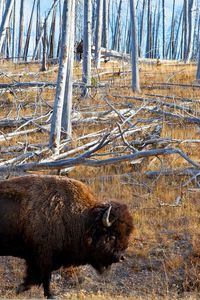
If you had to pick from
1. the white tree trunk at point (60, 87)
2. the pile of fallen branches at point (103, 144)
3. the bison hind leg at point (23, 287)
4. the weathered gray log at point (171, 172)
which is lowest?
the bison hind leg at point (23, 287)

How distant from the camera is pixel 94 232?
6023 millimetres

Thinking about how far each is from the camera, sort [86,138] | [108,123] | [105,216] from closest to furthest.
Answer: [105,216], [86,138], [108,123]

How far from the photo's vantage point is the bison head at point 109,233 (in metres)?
5.90

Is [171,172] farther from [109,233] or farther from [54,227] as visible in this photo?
[54,227]

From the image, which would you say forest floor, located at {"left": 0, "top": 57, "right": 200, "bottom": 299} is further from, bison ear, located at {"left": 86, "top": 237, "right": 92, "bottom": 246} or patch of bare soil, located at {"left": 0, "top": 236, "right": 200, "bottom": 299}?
bison ear, located at {"left": 86, "top": 237, "right": 92, "bottom": 246}

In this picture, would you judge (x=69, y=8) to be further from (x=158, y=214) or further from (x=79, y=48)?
(x=79, y=48)

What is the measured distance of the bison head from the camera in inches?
232

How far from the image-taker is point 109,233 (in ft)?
19.5

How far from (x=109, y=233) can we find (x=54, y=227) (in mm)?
628

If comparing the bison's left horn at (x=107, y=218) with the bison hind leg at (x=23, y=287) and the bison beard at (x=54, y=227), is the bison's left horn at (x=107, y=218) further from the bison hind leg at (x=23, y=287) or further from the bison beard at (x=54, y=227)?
the bison hind leg at (x=23, y=287)

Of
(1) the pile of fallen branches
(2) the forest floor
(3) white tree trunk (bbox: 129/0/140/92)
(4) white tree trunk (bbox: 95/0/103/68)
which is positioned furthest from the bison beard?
(4) white tree trunk (bbox: 95/0/103/68)

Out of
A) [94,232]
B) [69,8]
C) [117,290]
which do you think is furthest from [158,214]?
[69,8]

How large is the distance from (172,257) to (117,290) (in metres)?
1.05

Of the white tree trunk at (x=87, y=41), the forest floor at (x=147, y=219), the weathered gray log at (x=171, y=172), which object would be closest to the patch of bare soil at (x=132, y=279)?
the forest floor at (x=147, y=219)
